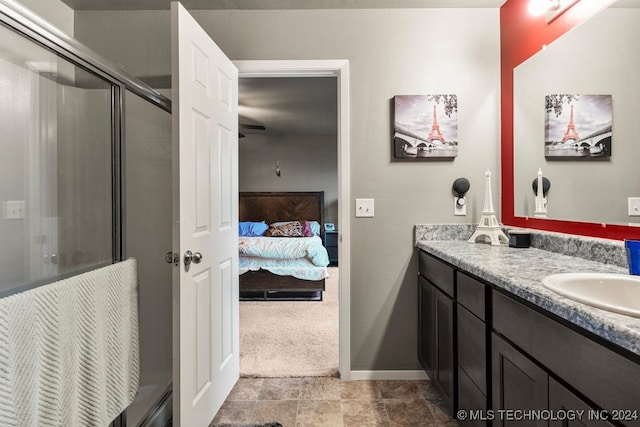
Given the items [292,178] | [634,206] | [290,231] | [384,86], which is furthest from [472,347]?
[292,178]

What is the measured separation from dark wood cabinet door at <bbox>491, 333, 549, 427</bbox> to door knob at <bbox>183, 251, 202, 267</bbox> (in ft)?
4.24

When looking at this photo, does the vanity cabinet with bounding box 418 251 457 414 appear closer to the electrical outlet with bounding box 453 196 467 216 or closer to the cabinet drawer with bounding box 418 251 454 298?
the cabinet drawer with bounding box 418 251 454 298

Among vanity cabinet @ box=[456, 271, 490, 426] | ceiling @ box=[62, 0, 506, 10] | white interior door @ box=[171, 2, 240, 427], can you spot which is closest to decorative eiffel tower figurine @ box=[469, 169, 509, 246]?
vanity cabinet @ box=[456, 271, 490, 426]

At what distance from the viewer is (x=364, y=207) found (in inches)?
88.1

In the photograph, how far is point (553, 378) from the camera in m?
0.92

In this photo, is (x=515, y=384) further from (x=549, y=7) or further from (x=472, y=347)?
(x=549, y=7)

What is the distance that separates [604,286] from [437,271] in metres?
0.78

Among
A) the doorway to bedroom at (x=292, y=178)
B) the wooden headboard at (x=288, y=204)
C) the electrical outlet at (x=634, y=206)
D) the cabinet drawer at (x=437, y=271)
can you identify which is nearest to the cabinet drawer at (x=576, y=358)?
the cabinet drawer at (x=437, y=271)

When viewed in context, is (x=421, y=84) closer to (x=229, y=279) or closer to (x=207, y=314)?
(x=229, y=279)

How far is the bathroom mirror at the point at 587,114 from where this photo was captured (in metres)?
1.34

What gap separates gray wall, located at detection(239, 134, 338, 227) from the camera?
641cm

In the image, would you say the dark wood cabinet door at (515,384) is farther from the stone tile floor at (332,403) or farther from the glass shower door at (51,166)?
the glass shower door at (51,166)

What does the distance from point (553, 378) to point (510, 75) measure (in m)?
1.89

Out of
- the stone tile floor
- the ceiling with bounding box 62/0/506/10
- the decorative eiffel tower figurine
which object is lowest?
the stone tile floor
